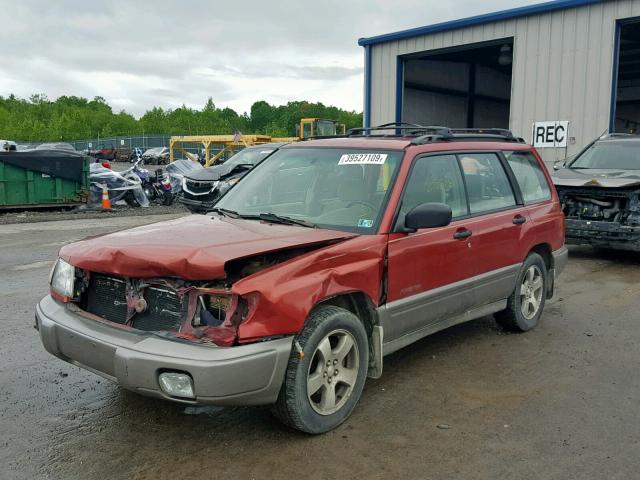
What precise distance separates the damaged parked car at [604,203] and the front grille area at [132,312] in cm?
733

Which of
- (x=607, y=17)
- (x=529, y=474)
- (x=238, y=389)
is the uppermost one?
(x=607, y=17)

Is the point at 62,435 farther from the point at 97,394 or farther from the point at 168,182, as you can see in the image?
the point at 168,182

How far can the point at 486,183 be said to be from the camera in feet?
16.5

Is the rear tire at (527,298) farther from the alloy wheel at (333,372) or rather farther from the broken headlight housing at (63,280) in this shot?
the broken headlight housing at (63,280)

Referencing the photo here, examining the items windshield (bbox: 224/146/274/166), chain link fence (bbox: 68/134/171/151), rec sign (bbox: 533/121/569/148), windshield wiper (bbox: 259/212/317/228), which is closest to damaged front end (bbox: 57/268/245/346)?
windshield wiper (bbox: 259/212/317/228)

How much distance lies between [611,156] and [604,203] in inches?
68.2

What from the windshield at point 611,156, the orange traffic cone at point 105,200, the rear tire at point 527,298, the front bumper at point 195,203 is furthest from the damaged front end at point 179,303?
the orange traffic cone at point 105,200

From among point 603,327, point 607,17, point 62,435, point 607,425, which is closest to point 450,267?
point 607,425

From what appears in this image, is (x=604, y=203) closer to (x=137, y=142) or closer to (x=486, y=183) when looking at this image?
(x=486, y=183)

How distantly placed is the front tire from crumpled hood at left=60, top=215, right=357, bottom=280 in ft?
1.61

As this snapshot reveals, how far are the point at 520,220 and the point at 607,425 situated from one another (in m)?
2.03

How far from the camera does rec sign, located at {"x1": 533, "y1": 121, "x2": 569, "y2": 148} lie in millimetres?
14156

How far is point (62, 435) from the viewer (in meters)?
3.47

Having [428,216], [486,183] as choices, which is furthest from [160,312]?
[486,183]
